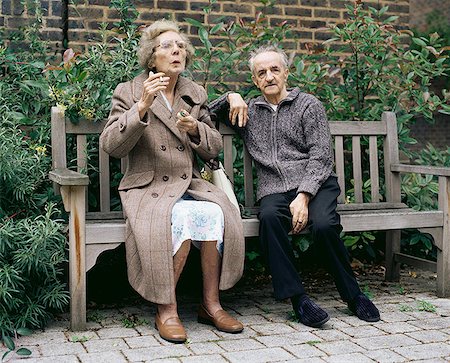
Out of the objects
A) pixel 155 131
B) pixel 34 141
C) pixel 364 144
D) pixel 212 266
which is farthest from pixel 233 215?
A: pixel 364 144

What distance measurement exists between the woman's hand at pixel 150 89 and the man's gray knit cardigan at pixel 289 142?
30.2 inches

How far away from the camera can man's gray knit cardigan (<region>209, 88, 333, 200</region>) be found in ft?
13.2

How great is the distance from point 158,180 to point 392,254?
178 cm

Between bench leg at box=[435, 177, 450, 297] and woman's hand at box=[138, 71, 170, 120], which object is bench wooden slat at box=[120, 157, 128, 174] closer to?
woman's hand at box=[138, 71, 170, 120]

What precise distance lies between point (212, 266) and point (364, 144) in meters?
1.89

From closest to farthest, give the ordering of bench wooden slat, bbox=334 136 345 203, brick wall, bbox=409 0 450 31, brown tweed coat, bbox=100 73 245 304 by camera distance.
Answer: brown tweed coat, bbox=100 73 245 304 → bench wooden slat, bbox=334 136 345 203 → brick wall, bbox=409 0 450 31

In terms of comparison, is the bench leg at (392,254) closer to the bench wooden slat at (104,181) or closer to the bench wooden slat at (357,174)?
the bench wooden slat at (357,174)

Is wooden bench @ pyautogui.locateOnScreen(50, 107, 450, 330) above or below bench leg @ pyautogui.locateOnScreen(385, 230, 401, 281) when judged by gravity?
above

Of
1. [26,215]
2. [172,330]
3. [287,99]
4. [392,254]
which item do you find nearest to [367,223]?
[392,254]

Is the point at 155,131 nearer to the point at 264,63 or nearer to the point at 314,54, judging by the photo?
the point at 264,63

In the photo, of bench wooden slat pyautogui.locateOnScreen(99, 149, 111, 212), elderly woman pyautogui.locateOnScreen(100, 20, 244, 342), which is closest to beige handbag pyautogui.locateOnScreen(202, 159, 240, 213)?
elderly woman pyautogui.locateOnScreen(100, 20, 244, 342)

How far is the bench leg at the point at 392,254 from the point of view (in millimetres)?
4742

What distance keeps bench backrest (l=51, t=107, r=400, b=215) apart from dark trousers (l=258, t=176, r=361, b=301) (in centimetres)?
58

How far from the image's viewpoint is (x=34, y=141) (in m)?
4.10
